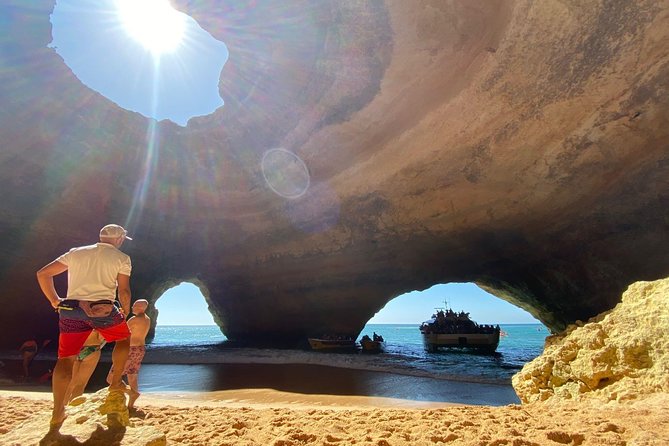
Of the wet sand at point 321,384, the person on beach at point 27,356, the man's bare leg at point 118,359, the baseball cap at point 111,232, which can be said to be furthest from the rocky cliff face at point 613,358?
the person on beach at point 27,356

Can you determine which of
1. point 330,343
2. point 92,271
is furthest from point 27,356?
point 330,343

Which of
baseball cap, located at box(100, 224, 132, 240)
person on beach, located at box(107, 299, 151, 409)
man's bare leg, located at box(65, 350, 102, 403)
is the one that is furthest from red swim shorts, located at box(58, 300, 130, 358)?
person on beach, located at box(107, 299, 151, 409)

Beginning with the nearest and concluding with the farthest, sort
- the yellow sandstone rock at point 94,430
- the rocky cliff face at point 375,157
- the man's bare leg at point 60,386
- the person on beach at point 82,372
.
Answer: the yellow sandstone rock at point 94,430
the man's bare leg at point 60,386
the person on beach at point 82,372
the rocky cliff face at point 375,157

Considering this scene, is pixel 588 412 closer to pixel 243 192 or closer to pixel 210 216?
pixel 243 192

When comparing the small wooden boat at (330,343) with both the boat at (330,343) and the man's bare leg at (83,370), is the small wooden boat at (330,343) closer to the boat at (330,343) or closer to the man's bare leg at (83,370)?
the boat at (330,343)

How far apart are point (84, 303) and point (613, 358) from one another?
4.66 m

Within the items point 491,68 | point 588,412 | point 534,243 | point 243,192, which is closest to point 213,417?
point 588,412

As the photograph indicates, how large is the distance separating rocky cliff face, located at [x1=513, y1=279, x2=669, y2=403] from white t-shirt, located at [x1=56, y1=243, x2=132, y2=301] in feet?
14.0

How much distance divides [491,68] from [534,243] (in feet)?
23.9

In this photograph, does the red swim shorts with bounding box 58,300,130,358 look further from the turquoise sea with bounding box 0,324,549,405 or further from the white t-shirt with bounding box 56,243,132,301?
the turquoise sea with bounding box 0,324,549,405

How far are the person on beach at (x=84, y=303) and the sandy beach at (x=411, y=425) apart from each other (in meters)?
0.44

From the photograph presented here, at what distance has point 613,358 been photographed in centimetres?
347

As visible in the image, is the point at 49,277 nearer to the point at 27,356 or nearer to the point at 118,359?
the point at 118,359

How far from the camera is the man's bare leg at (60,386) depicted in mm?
2535
